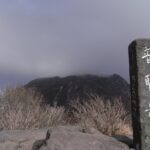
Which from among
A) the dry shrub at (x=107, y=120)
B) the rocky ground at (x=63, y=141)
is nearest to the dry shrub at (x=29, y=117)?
the dry shrub at (x=107, y=120)

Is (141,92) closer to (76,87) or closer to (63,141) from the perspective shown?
(63,141)

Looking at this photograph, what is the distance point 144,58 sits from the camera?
417 inches

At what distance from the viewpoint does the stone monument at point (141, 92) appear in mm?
10266

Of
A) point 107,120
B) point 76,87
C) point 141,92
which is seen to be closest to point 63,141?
point 141,92

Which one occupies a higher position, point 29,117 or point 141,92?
point 141,92

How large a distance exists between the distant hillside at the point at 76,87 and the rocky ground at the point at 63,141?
3025 centimetres

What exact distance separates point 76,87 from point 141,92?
37522 mm

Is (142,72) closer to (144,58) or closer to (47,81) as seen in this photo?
(144,58)

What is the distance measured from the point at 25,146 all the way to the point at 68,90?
35824mm

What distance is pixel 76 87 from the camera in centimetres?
4794

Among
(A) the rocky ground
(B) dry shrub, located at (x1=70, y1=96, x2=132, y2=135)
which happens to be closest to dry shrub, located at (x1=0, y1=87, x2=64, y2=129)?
(B) dry shrub, located at (x1=70, y1=96, x2=132, y2=135)

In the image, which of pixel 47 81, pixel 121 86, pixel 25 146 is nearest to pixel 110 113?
pixel 25 146

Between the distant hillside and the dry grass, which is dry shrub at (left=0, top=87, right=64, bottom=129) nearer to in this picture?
the dry grass

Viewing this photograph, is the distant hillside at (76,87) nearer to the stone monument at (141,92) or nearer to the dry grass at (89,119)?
the dry grass at (89,119)
